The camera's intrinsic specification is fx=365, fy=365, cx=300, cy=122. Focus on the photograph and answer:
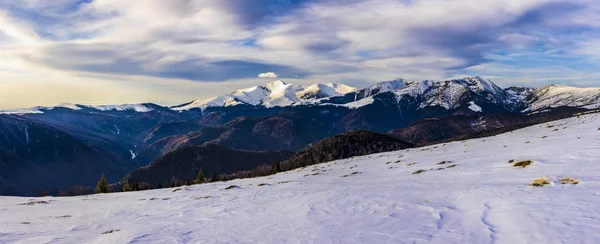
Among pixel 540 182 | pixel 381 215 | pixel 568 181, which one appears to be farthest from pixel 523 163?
pixel 381 215

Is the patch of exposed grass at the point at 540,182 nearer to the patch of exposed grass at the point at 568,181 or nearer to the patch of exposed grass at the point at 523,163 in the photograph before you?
the patch of exposed grass at the point at 568,181

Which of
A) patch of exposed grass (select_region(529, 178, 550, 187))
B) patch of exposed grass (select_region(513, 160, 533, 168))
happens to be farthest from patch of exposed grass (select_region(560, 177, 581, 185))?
patch of exposed grass (select_region(513, 160, 533, 168))

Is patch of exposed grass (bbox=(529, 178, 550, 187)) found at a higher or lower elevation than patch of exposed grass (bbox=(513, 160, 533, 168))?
higher

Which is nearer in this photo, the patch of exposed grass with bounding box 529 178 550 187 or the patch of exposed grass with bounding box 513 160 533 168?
the patch of exposed grass with bounding box 529 178 550 187

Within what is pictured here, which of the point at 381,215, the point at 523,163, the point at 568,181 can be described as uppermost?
the point at 568,181

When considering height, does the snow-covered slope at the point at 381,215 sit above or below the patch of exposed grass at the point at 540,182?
below

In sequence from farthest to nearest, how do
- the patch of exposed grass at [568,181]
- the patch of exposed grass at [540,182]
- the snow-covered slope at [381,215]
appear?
the patch of exposed grass at [540,182]
the patch of exposed grass at [568,181]
the snow-covered slope at [381,215]

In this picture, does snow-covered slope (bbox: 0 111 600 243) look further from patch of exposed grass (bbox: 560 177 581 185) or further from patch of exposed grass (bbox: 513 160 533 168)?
patch of exposed grass (bbox: 513 160 533 168)

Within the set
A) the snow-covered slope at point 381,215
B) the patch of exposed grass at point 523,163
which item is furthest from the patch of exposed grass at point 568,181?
the patch of exposed grass at point 523,163

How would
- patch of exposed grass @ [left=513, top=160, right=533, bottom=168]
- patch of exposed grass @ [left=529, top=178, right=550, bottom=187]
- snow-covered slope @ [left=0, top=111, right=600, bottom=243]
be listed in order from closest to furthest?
1. snow-covered slope @ [left=0, top=111, right=600, bottom=243]
2. patch of exposed grass @ [left=529, top=178, right=550, bottom=187]
3. patch of exposed grass @ [left=513, top=160, right=533, bottom=168]

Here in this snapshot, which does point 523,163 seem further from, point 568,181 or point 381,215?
point 381,215

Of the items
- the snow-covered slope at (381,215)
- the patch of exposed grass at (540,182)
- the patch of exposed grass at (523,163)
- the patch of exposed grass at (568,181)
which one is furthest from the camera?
the patch of exposed grass at (523,163)

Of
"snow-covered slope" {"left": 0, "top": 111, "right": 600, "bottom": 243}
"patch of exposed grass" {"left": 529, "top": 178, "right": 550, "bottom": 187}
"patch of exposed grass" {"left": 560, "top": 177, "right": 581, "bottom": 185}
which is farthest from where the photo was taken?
"patch of exposed grass" {"left": 529, "top": 178, "right": 550, "bottom": 187}

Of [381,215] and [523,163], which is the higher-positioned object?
[523,163]
